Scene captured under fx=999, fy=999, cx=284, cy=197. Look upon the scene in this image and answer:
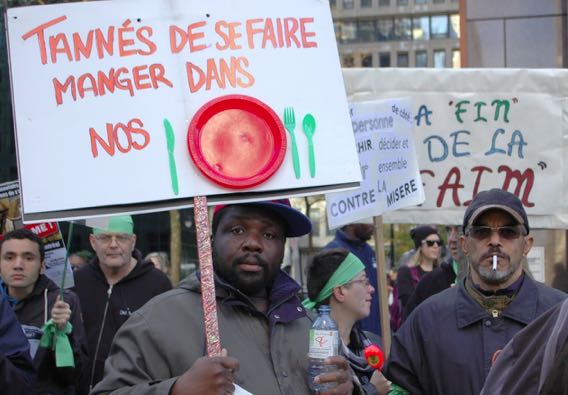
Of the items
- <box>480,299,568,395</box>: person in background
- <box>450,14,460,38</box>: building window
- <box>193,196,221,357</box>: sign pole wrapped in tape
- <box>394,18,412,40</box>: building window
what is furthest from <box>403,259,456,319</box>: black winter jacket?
<box>394,18,412,40</box>: building window

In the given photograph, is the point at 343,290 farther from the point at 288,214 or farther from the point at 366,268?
the point at 366,268

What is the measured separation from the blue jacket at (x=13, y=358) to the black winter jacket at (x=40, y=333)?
4.49 feet

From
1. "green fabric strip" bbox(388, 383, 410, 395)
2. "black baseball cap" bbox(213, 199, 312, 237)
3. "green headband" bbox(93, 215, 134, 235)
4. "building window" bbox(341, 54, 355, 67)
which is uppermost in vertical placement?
"building window" bbox(341, 54, 355, 67)

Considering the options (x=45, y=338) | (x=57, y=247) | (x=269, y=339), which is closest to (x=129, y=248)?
(x=57, y=247)

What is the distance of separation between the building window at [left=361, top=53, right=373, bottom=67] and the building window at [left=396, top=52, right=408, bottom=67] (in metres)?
2.25

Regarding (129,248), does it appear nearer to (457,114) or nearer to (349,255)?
(349,255)

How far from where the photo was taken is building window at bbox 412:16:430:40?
268 feet

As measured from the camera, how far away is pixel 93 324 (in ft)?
22.6

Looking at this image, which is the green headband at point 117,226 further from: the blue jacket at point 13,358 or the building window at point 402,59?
the building window at point 402,59

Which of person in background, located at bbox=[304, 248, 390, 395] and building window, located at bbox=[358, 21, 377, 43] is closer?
person in background, located at bbox=[304, 248, 390, 395]

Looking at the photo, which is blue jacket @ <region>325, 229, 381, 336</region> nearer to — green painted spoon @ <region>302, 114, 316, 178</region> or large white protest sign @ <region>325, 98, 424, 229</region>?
large white protest sign @ <region>325, 98, 424, 229</region>

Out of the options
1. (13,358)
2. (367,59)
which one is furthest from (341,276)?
(367,59)

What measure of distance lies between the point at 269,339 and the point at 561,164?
4623 millimetres

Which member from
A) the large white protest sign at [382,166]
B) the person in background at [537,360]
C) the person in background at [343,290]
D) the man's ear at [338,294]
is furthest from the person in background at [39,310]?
the person in background at [537,360]
